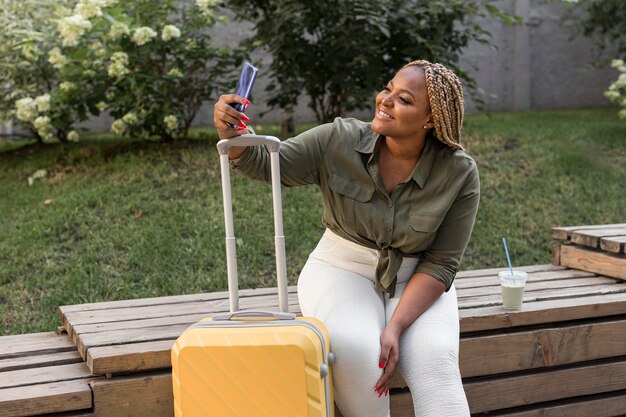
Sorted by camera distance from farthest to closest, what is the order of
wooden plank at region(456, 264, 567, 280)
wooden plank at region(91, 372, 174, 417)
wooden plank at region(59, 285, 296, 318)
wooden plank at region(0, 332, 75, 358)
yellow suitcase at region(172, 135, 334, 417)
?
1. wooden plank at region(456, 264, 567, 280)
2. wooden plank at region(59, 285, 296, 318)
3. wooden plank at region(0, 332, 75, 358)
4. wooden plank at region(91, 372, 174, 417)
5. yellow suitcase at region(172, 135, 334, 417)

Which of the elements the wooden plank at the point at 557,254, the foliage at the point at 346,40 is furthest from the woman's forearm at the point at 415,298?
the foliage at the point at 346,40

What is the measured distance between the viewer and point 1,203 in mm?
4777

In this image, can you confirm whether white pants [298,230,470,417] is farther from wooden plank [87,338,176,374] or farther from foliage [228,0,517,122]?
foliage [228,0,517,122]

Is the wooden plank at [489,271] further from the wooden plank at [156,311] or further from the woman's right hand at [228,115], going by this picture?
the woman's right hand at [228,115]

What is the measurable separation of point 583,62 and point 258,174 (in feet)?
26.0

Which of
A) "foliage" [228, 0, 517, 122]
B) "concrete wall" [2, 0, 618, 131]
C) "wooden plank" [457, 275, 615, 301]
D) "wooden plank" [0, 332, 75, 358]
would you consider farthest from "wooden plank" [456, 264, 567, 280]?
"concrete wall" [2, 0, 618, 131]

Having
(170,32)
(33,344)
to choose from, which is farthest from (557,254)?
(170,32)

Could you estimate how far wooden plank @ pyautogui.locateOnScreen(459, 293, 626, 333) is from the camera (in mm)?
A: 2816

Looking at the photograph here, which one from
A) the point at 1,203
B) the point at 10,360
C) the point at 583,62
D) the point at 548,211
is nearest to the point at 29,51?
the point at 1,203

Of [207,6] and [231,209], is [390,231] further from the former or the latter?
[207,6]

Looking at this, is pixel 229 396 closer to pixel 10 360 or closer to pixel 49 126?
pixel 10 360

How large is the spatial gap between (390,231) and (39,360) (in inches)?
43.7

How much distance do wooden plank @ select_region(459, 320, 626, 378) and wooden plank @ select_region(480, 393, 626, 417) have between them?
0.51ft

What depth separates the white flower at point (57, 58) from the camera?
5000 millimetres
